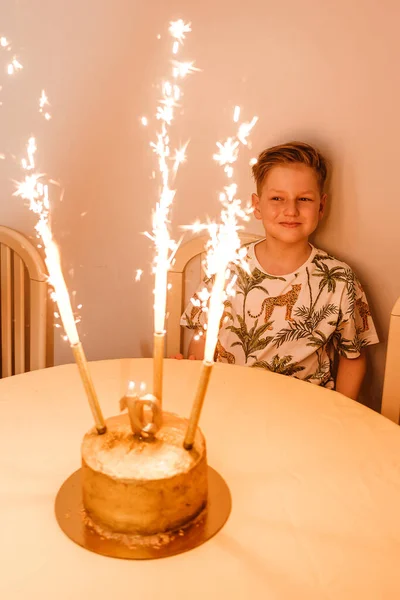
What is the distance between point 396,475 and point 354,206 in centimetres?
92

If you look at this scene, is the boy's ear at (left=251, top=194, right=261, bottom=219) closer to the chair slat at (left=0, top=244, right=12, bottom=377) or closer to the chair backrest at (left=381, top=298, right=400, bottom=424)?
the chair backrest at (left=381, top=298, right=400, bottom=424)

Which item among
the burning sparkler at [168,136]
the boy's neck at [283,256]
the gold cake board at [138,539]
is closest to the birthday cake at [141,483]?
the gold cake board at [138,539]

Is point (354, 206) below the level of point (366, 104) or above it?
below

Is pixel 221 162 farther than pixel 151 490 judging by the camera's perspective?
Yes

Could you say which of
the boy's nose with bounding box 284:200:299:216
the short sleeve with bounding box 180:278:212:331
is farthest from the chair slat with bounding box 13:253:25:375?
the boy's nose with bounding box 284:200:299:216

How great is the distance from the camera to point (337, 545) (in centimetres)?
85

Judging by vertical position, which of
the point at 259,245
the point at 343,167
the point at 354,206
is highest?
the point at 343,167

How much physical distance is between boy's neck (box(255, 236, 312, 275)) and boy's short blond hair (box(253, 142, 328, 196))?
17cm

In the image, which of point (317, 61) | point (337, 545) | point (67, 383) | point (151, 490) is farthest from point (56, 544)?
point (317, 61)

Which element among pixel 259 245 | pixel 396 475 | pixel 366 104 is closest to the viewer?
pixel 396 475

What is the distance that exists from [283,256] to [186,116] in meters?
0.53

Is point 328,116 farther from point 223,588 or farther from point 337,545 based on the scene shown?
point 223,588

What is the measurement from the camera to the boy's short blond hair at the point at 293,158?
1.65 m

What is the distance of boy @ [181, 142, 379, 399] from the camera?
1686 millimetres
